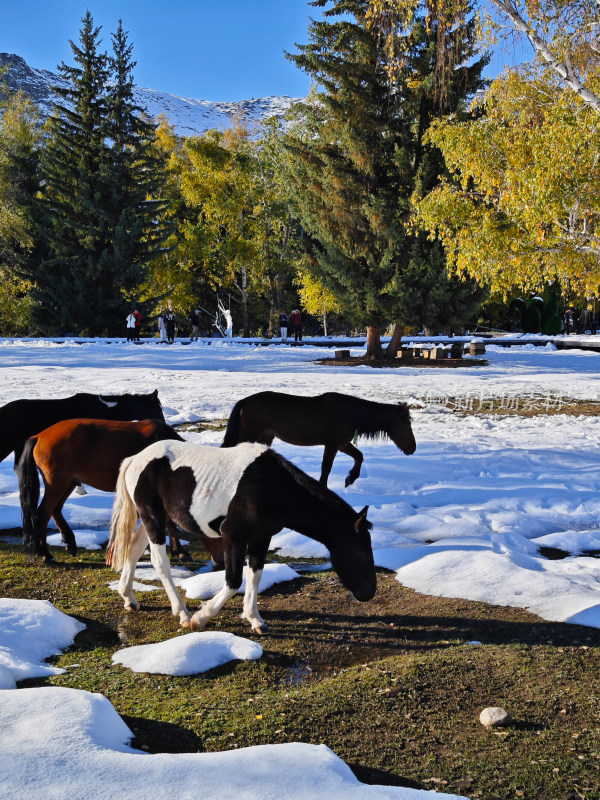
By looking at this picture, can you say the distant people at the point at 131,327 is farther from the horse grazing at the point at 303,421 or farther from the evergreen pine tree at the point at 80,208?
the horse grazing at the point at 303,421

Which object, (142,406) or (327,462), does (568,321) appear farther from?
(142,406)

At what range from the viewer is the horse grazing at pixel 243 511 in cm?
467

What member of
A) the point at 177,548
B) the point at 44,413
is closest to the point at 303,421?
the point at 177,548

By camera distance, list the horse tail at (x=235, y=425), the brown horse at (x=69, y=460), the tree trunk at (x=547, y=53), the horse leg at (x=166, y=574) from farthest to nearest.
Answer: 1. the tree trunk at (x=547, y=53)
2. the horse tail at (x=235, y=425)
3. the brown horse at (x=69, y=460)
4. the horse leg at (x=166, y=574)

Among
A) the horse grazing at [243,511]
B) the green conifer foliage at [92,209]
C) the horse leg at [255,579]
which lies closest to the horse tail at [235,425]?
the horse grazing at [243,511]

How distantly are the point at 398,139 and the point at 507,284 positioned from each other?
14.4m

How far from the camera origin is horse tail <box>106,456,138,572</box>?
517 centimetres

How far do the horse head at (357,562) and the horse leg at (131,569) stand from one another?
4.93 feet

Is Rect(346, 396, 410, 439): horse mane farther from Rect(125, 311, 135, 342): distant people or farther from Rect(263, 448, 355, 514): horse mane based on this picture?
Rect(125, 311, 135, 342): distant people

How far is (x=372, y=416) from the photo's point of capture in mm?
8977

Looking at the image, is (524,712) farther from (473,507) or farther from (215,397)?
(215,397)

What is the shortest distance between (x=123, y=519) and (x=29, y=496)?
1597mm

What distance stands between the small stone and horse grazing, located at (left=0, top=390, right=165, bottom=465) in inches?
211

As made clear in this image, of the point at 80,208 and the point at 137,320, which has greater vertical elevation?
the point at 80,208
